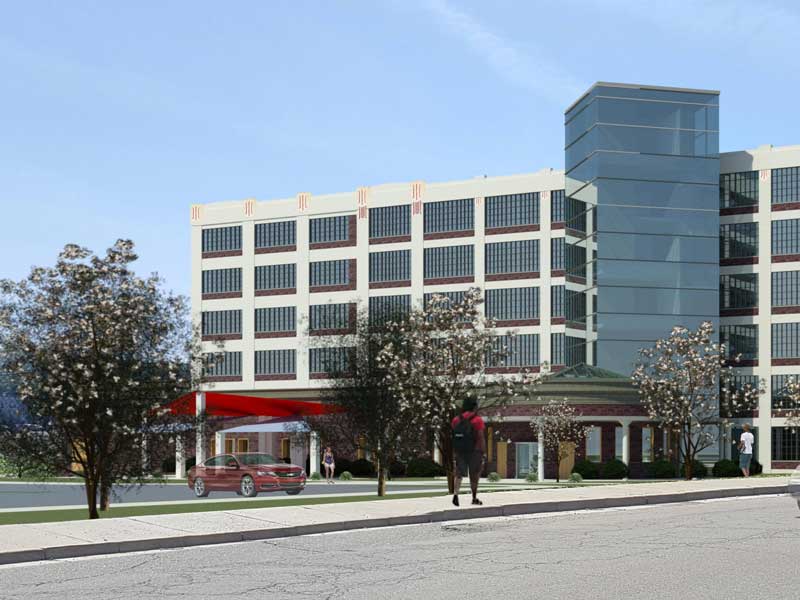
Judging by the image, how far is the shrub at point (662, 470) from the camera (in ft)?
194

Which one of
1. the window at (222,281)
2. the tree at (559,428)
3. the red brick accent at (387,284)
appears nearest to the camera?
the tree at (559,428)

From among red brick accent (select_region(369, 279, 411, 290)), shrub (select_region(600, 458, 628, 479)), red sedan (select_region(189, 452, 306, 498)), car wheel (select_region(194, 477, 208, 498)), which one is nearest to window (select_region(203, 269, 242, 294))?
red brick accent (select_region(369, 279, 411, 290))

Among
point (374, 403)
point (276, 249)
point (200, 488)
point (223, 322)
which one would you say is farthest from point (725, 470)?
point (223, 322)

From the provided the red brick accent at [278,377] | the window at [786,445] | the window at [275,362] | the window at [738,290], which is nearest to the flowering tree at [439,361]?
the window at [786,445]

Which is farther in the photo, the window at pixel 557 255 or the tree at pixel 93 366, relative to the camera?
the window at pixel 557 255

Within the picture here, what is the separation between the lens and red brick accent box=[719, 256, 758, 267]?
70.4m

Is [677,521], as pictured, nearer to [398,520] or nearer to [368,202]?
[398,520]

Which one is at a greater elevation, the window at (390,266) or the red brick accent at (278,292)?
the window at (390,266)

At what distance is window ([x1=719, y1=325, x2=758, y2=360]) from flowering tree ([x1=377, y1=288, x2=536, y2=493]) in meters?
37.1

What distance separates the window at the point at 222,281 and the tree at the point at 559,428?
27.8m

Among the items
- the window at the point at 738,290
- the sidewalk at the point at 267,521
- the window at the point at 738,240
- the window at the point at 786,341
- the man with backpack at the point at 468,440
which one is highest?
the window at the point at 738,240

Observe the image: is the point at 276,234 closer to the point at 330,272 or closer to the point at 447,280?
the point at 330,272

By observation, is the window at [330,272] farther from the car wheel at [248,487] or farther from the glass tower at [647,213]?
the car wheel at [248,487]

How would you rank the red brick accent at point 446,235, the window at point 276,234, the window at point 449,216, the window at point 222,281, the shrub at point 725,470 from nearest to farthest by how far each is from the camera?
the shrub at point 725,470, the red brick accent at point 446,235, the window at point 449,216, the window at point 276,234, the window at point 222,281
